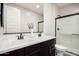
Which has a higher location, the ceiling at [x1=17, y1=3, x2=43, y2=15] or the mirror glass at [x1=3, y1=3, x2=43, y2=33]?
the ceiling at [x1=17, y1=3, x2=43, y2=15]

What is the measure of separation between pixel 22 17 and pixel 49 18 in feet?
3.76

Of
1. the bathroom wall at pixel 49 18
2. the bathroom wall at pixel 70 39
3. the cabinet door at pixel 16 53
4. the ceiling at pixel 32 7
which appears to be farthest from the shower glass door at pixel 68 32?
the cabinet door at pixel 16 53

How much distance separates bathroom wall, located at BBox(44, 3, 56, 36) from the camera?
112 inches

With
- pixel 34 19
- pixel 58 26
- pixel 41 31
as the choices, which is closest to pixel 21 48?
pixel 34 19

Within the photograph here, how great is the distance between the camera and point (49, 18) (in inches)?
117

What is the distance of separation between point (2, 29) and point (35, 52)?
81 cm

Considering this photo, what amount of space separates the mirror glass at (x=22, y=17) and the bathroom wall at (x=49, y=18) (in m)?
0.22

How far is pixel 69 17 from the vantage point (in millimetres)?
2963

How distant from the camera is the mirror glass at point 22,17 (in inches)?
73.4

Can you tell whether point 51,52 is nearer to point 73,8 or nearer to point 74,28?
point 74,28

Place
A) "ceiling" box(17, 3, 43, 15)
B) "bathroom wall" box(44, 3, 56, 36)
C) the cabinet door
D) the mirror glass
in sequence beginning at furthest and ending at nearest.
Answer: "bathroom wall" box(44, 3, 56, 36), "ceiling" box(17, 3, 43, 15), the mirror glass, the cabinet door

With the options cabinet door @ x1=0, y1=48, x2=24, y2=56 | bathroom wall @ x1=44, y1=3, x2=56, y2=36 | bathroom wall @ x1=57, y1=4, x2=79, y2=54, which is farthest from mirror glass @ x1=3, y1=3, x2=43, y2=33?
bathroom wall @ x1=57, y1=4, x2=79, y2=54

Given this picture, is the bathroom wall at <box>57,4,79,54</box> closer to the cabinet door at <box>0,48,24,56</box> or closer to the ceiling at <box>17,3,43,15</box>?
the ceiling at <box>17,3,43,15</box>

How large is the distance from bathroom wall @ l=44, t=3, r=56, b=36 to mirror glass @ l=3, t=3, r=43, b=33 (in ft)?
0.73
